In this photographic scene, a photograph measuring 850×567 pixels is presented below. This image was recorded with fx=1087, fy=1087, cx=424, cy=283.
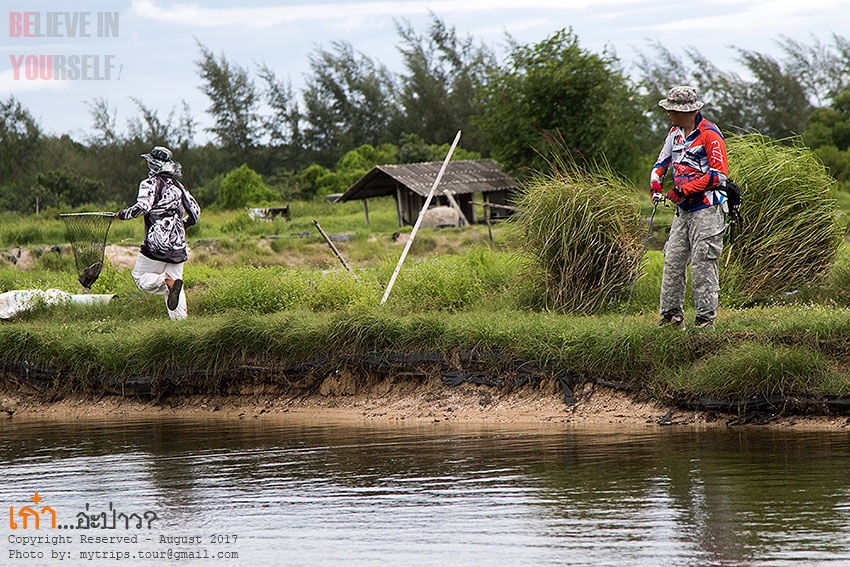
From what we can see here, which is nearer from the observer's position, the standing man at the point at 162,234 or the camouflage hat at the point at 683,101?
the camouflage hat at the point at 683,101

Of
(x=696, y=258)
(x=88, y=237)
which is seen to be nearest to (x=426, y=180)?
(x=88, y=237)

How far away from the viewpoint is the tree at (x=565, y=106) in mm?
39562

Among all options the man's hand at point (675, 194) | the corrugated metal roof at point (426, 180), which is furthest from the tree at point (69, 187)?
the man's hand at point (675, 194)

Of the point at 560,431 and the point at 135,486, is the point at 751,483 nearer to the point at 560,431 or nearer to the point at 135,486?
the point at 560,431

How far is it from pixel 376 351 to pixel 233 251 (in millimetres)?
16653

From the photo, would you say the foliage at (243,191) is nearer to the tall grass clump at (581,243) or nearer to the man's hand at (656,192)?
the tall grass clump at (581,243)

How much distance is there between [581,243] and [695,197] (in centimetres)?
206

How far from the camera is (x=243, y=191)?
47.7 meters

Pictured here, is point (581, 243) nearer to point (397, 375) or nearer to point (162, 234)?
point (397, 375)

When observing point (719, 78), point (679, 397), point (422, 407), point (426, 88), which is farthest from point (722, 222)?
point (426, 88)

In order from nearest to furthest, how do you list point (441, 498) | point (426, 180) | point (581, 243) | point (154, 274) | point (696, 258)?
point (441, 498) < point (696, 258) < point (581, 243) < point (154, 274) < point (426, 180)

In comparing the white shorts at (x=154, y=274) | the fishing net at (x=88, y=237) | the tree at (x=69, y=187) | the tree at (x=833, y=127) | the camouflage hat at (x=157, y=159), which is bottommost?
the white shorts at (x=154, y=274)

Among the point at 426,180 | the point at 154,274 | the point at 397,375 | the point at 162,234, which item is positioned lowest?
the point at 397,375

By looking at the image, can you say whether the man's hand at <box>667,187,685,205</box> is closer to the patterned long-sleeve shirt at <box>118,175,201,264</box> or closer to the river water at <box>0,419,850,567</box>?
the river water at <box>0,419,850,567</box>
